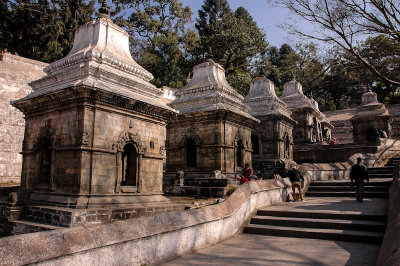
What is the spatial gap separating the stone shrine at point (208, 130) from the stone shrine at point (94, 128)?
3.59 m

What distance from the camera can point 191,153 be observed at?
50.6ft

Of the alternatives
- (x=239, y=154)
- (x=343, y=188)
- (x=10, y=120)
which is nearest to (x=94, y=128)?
(x=239, y=154)

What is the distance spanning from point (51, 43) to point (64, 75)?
74.9ft

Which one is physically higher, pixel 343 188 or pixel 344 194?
pixel 343 188

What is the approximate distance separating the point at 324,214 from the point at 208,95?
844 cm

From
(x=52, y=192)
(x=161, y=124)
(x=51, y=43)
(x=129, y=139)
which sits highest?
(x=51, y=43)

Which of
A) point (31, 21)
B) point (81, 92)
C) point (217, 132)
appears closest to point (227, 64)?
point (31, 21)

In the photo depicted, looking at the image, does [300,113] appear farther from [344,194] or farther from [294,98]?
[344,194]

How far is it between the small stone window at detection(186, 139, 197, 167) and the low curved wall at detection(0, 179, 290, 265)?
732 cm

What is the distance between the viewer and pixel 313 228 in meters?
7.46

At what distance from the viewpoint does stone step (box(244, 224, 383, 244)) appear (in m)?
6.54

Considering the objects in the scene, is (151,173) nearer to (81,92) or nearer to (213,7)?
(81,92)

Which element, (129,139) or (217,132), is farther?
(217,132)

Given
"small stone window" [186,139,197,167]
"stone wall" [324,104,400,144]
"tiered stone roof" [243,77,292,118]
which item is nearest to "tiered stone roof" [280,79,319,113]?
"tiered stone roof" [243,77,292,118]
